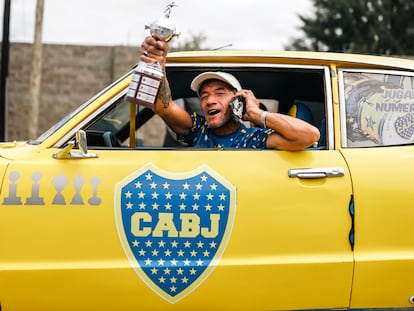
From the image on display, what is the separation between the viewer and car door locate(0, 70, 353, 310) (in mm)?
2656

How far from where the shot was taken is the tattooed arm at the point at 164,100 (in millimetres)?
2783

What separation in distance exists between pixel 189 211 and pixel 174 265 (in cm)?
27

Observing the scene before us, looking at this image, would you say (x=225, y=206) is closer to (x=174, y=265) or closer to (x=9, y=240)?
(x=174, y=265)

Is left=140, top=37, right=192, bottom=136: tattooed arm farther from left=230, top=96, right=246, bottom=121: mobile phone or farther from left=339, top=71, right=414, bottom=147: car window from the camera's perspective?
left=339, top=71, right=414, bottom=147: car window

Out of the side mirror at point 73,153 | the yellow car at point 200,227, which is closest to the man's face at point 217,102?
the yellow car at point 200,227

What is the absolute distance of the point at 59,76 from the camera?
1055 cm

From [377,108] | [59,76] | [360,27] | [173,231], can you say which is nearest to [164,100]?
[173,231]

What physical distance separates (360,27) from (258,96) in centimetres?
2448

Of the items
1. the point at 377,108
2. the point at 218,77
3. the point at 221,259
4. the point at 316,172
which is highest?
the point at 218,77

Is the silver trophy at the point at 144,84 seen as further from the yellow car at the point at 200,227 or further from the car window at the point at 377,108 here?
the car window at the point at 377,108

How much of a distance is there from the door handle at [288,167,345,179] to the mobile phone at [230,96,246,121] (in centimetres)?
47

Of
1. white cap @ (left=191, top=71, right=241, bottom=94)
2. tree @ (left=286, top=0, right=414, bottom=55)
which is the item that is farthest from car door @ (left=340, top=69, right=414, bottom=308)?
tree @ (left=286, top=0, right=414, bottom=55)

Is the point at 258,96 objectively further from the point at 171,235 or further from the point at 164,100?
the point at 171,235

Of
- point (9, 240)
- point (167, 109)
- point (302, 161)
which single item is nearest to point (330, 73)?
point (302, 161)
